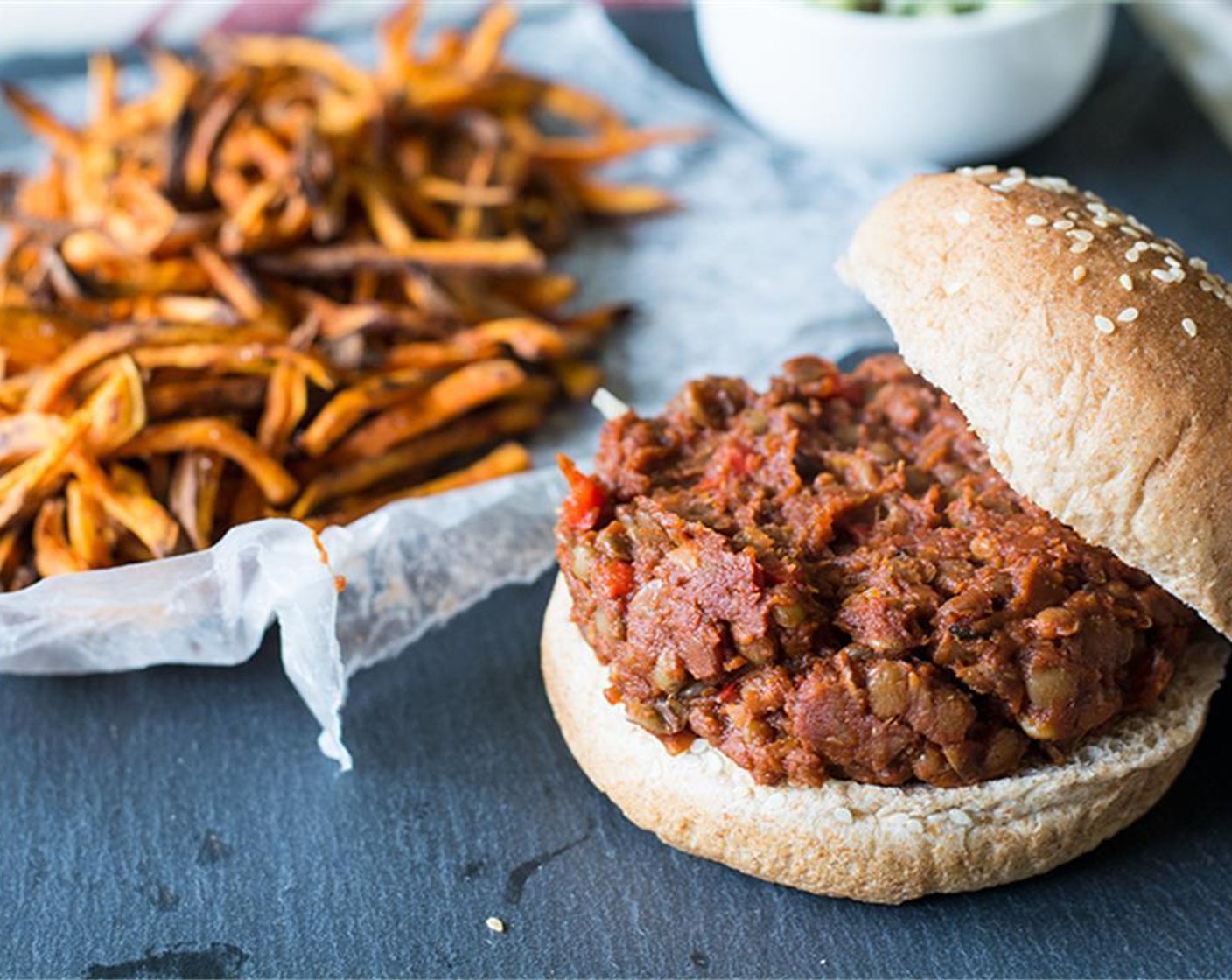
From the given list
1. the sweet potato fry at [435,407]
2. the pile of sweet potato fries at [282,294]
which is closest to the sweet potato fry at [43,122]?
the pile of sweet potato fries at [282,294]

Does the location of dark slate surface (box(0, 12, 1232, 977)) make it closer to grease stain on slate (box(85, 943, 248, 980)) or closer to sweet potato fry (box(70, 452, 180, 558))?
grease stain on slate (box(85, 943, 248, 980))

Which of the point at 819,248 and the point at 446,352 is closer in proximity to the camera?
the point at 446,352

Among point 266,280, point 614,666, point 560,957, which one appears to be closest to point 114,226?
point 266,280

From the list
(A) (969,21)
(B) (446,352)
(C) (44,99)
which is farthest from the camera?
(C) (44,99)

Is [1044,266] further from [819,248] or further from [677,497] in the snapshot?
[819,248]

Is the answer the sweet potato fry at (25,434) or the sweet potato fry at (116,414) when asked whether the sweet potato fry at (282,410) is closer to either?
the sweet potato fry at (116,414)

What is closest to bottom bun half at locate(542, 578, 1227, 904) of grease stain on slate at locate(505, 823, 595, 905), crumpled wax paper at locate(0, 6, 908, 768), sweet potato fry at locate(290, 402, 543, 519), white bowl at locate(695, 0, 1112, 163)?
grease stain on slate at locate(505, 823, 595, 905)

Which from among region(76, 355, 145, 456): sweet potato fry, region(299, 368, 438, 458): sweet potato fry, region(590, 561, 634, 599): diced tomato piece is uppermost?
region(590, 561, 634, 599): diced tomato piece
